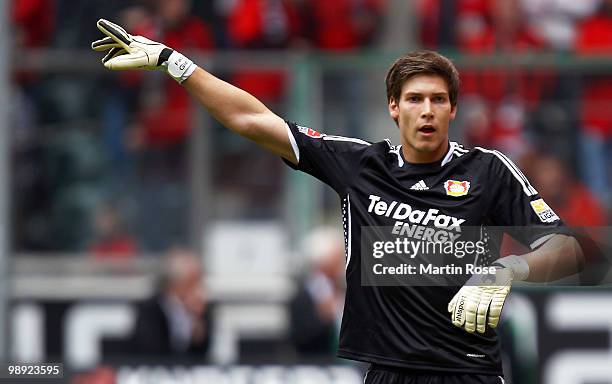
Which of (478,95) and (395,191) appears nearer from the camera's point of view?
(395,191)

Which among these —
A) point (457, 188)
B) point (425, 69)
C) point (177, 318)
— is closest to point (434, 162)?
point (457, 188)

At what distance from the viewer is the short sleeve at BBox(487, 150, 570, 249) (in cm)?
556

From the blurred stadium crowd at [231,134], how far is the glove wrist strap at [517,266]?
4799 mm

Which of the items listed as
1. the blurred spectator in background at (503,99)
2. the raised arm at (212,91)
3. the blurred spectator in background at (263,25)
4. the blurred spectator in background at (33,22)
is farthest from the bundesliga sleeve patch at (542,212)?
the blurred spectator in background at (33,22)

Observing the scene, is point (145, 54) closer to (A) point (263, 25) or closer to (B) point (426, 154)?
(B) point (426, 154)

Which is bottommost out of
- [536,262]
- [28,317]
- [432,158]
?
[28,317]

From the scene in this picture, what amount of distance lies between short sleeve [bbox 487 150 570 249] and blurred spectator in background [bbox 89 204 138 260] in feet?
18.6

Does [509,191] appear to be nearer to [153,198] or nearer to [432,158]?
[432,158]

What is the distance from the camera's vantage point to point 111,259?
10.9 m

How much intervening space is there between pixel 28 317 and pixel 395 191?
5583 millimetres

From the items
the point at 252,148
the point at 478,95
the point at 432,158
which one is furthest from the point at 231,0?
the point at 432,158

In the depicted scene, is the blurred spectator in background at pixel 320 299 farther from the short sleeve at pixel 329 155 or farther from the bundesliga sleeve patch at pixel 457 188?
the bundesliga sleeve patch at pixel 457 188

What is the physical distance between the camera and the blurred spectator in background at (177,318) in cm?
1019

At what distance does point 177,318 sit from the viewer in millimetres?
10273
